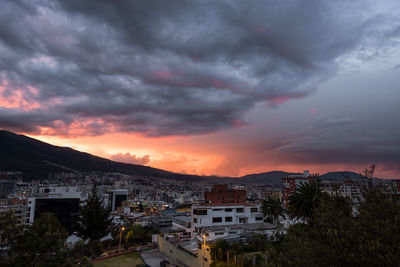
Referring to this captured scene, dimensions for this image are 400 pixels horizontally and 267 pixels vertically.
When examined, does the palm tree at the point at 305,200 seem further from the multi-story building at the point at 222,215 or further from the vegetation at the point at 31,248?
the vegetation at the point at 31,248

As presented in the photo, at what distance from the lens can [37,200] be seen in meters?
83.7

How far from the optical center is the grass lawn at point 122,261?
47234 mm

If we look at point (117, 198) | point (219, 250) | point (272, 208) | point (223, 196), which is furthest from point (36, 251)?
point (117, 198)

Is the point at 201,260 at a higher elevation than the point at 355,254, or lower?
lower

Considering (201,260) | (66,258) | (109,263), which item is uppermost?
(66,258)

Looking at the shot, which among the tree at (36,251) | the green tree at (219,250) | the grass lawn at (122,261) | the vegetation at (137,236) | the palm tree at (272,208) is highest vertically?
the tree at (36,251)

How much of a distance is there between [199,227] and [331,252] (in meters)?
55.3

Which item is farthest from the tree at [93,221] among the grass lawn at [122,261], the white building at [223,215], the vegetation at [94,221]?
the white building at [223,215]

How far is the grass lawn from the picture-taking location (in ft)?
155

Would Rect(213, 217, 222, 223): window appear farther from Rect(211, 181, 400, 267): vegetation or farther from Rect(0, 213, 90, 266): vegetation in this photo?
Rect(211, 181, 400, 267): vegetation

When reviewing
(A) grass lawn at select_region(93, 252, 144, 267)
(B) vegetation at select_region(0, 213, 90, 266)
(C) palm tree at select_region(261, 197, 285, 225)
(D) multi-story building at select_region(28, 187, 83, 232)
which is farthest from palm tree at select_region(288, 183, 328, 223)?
(D) multi-story building at select_region(28, 187, 83, 232)

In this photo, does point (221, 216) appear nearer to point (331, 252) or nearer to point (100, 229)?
point (100, 229)

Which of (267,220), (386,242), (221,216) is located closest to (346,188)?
(267,220)

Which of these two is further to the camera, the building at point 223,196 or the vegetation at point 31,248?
the building at point 223,196
